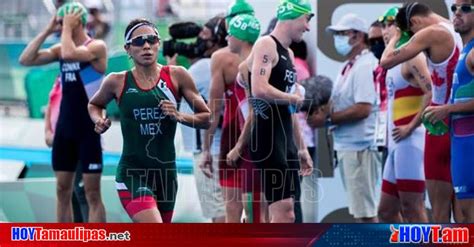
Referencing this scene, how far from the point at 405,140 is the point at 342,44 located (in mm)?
1092

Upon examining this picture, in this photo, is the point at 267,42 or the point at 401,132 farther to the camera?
the point at 401,132

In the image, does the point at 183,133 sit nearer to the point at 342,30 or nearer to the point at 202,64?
the point at 202,64

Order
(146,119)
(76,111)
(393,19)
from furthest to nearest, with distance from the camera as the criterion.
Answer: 1. (76,111)
2. (393,19)
3. (146,119)

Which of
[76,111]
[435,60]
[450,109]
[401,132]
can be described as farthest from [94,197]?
[450,109]

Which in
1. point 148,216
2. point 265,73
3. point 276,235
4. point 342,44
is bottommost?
point 276,235

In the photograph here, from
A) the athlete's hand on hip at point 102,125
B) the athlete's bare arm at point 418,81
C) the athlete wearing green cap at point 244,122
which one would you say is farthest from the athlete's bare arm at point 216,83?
the athlete's hand on hip at point 102,125

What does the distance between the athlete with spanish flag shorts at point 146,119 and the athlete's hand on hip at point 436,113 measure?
61.6 inches

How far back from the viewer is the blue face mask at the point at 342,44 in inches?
444

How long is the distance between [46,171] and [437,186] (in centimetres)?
441

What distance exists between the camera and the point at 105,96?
31.4 feet

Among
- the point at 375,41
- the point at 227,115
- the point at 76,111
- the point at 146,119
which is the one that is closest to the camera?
the point at 146,119

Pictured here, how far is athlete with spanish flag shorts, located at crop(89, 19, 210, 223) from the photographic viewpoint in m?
9.38

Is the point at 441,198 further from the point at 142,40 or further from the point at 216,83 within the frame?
the point at 142,40

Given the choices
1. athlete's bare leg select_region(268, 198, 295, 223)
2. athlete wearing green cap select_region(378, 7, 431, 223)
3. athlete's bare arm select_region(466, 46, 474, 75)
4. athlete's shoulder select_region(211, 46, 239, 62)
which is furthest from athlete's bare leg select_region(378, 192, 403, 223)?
athlete's bare arm select_region(466, 46, 474, 75)
